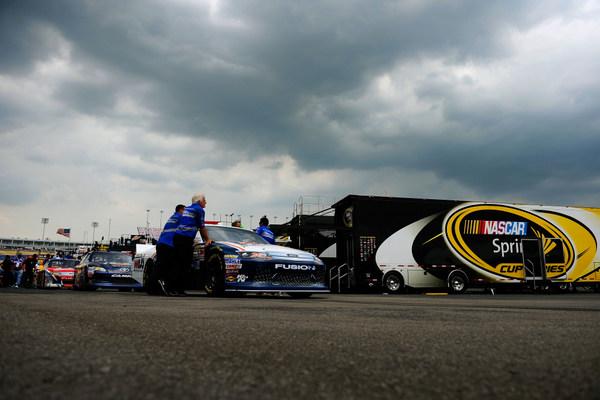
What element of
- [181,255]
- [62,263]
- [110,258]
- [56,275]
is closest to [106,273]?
[110,258]

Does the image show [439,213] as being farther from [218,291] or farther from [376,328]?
[376,328]

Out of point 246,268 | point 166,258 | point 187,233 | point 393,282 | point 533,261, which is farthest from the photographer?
point 533,261

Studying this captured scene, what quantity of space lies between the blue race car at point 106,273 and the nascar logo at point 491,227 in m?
11.4

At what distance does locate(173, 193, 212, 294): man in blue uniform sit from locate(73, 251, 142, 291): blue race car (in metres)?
6.39

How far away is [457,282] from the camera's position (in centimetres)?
1677

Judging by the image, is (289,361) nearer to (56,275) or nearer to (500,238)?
(500,238)

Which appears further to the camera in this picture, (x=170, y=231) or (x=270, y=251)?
(x=170, y=231)

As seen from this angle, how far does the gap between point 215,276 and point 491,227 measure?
12290 mm

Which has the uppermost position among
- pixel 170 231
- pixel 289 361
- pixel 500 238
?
pixel 500 238

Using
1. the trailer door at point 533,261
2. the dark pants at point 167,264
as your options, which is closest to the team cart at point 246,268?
the dark pants at point 167,264

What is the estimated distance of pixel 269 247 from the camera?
851 cm

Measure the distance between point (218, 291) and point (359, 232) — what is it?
29.3 ft

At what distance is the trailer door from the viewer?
17.5 meters

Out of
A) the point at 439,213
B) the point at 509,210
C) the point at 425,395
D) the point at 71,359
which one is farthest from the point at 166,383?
the point at 509,210
